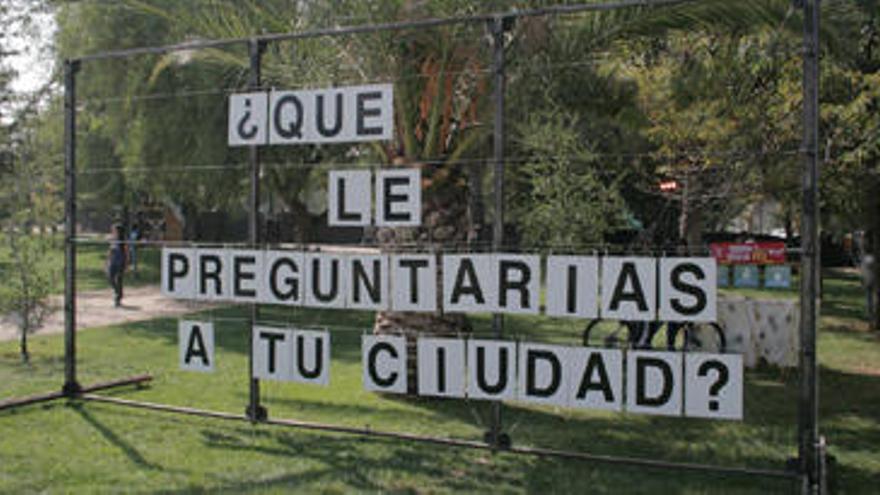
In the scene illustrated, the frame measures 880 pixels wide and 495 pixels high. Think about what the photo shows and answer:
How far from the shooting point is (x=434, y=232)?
8383mm

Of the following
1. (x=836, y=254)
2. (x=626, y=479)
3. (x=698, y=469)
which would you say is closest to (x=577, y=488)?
(x=626, y=479)

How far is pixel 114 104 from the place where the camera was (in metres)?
18.5

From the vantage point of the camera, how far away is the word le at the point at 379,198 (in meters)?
5.99

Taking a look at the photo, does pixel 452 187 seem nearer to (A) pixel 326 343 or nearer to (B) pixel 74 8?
(A) pixel 326 343

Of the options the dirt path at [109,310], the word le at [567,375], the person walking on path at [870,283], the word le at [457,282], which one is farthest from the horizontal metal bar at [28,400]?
the person walking on path at [870,283]

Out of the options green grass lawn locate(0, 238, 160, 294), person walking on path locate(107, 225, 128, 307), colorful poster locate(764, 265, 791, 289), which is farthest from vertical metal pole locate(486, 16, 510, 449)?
person walking on path locate(107, 225, 128, 307)

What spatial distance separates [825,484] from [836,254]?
32.9 m

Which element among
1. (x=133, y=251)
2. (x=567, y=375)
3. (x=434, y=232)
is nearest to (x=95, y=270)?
(x=133, y=251)

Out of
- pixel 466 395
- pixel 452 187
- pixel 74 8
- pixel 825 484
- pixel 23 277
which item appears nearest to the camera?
pixel 825 484

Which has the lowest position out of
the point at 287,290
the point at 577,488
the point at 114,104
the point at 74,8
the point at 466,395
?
the point at 577,488

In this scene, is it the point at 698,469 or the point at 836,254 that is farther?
the point at 836,254

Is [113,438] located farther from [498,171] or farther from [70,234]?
[498,171]

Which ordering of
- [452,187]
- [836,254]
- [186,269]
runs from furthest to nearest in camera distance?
1. [836,254]
2. [452,187]
3. [186,269]

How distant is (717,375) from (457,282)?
1.84 meters
